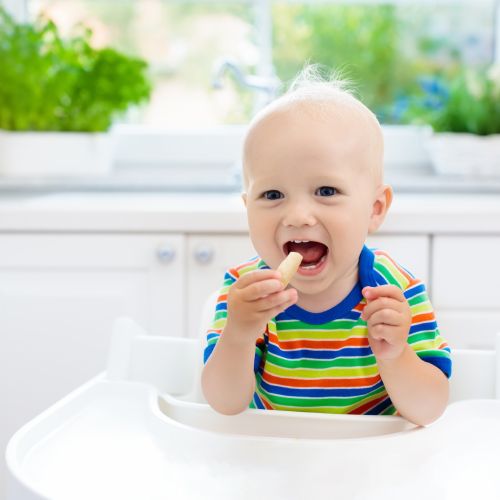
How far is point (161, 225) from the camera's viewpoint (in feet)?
4.16

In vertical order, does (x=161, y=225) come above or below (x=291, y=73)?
below

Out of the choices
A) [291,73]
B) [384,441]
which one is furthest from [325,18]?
[384,441]

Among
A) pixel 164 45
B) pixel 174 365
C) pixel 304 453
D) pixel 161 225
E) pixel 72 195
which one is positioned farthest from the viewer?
pixel 164 45

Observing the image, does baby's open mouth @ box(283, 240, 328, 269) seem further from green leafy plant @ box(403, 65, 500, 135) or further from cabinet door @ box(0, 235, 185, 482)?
green leafy plant @ box(403, 65, 500, 135)

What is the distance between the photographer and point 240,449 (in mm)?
578

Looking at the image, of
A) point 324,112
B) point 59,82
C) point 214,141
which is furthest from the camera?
point 214,141

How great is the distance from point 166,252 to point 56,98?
2.25 ft

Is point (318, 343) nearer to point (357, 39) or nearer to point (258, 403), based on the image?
point (258, 403)

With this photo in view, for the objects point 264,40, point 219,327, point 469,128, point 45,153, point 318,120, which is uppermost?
point 264,40

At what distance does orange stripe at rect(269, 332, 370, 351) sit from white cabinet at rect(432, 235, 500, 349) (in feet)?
1.91

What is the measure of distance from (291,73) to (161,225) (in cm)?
95

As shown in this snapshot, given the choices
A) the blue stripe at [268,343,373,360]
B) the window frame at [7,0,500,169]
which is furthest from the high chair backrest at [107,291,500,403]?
the window frame at [7,0,500,169]

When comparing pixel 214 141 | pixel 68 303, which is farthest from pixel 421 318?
pixel 214 141

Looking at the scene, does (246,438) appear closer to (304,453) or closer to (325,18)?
(304,453)
